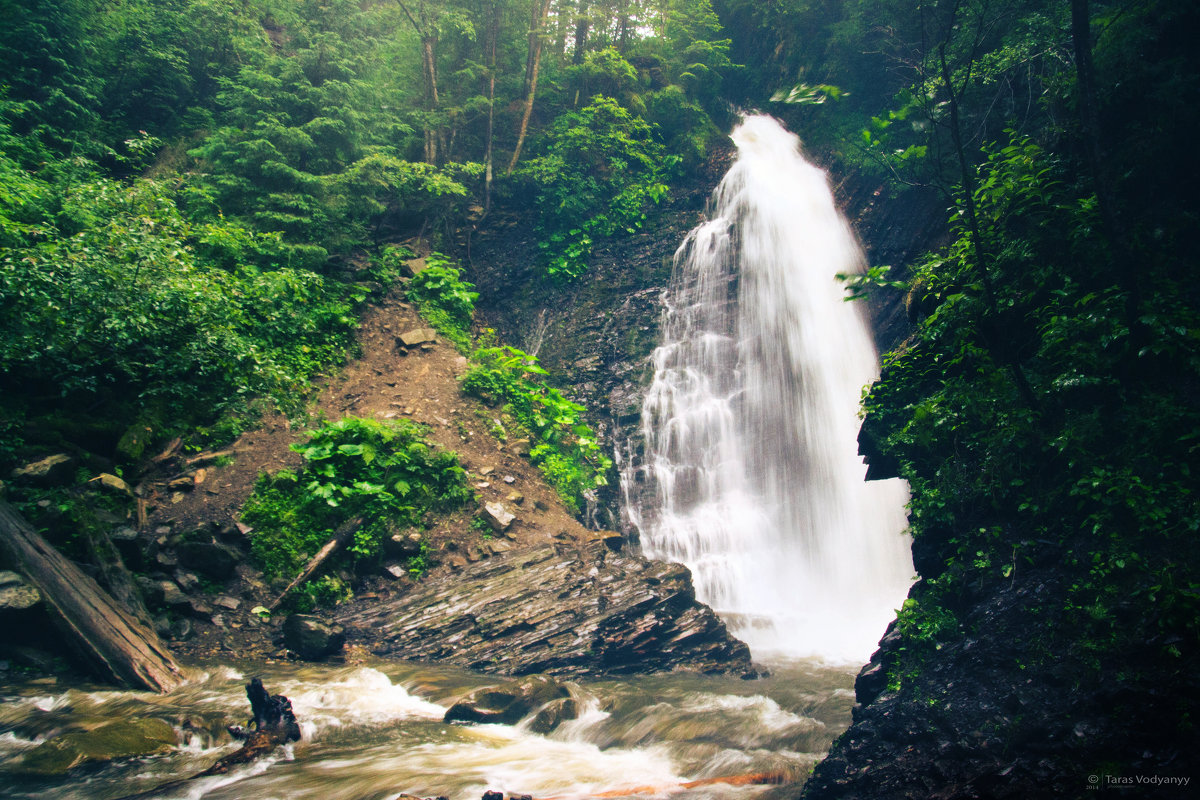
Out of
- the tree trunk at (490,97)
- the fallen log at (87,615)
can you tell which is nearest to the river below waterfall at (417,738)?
the fallen log at (87,615)

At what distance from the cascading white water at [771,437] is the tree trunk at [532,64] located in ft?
22.8

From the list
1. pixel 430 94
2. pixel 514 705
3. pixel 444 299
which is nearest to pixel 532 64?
pixel 430 94

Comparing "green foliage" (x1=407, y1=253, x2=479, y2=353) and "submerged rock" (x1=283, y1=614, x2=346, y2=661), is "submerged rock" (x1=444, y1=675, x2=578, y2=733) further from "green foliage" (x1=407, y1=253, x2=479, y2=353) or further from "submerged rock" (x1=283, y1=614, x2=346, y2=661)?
"green foliage" (x1=407, y1=253, x2=479, y2=353)

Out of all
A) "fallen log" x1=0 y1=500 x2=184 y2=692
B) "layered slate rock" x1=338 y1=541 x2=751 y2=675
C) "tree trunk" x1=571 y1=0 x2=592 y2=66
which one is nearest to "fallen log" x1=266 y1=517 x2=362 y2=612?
"layered slate rock" x1=338 y1=541 x2=751 y2=675

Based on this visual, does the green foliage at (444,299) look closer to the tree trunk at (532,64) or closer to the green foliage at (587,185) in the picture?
the green foliage at (587,185)

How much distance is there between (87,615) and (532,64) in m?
19.3

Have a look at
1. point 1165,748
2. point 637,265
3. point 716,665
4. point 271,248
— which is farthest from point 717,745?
point 637,265

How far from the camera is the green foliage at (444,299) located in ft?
48.6

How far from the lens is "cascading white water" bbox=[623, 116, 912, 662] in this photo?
37.9ft

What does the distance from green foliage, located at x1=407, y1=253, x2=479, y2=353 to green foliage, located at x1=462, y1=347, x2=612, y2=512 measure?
6.18ft

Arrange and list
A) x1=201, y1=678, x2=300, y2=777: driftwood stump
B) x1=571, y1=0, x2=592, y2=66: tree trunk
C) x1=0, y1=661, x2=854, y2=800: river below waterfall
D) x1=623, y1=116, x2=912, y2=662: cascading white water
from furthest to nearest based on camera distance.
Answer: x1=571, y1=0, x2=592, y2=66: tree trunk < x1=623, y1=116, x2=912, y2=662: cascading white water < x1=201, y1=678, x2=300, y2=777: driftwood stump < x1=0, y1=661, x2=854, y2=800: river below waterfall

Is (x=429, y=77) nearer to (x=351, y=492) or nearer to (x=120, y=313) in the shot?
(x=120, y=313)

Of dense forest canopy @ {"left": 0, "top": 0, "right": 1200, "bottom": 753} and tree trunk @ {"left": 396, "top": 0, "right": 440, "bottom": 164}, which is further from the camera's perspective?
tree trunk @ {"left": 396, "top": 0, "right": 440, "bottom": 164}

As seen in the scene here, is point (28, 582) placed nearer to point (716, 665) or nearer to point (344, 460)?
point (344, 460)
